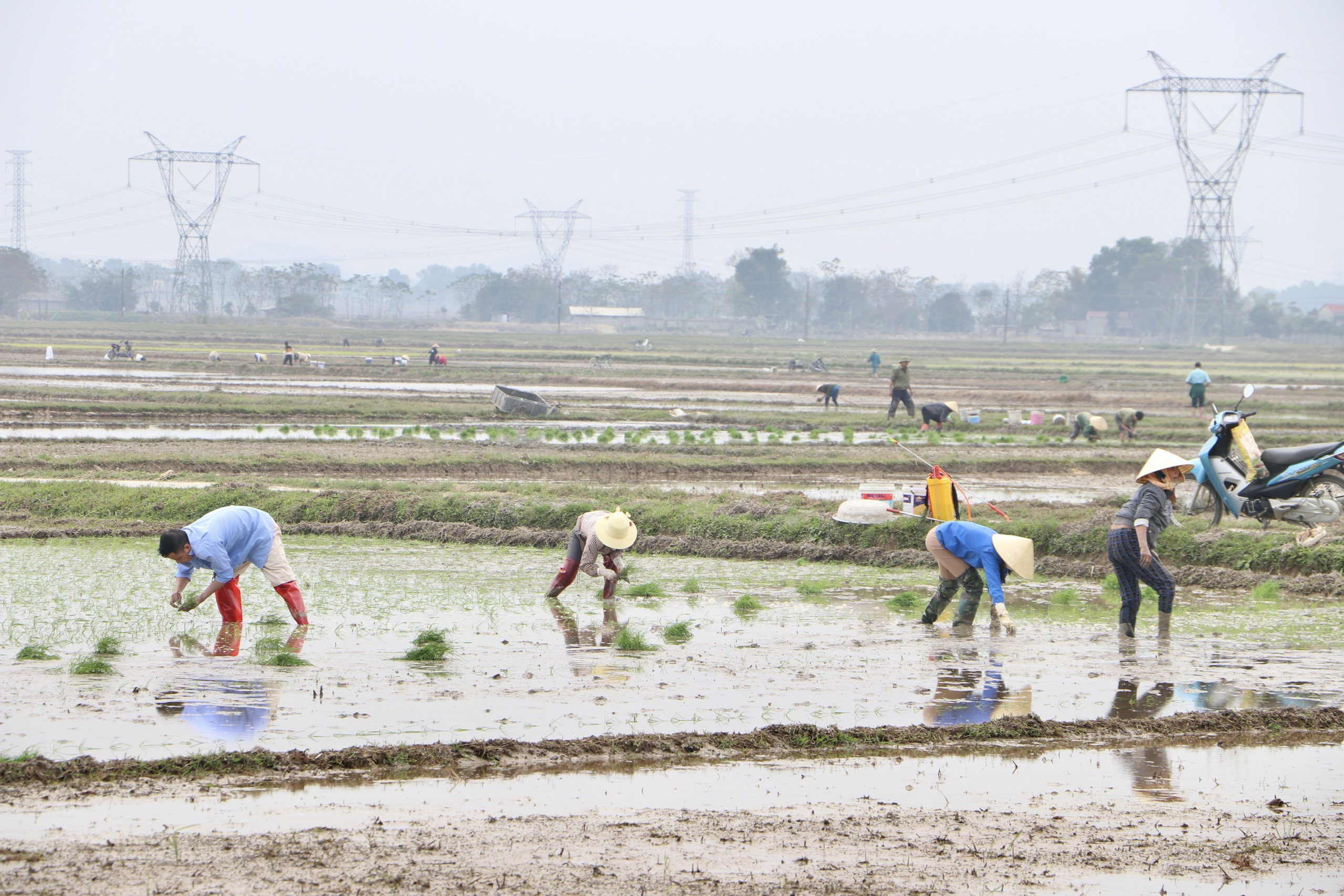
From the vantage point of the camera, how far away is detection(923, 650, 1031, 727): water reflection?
7.96 metres

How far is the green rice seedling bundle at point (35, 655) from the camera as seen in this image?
28.9 feet

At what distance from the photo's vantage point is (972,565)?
10.3 metres

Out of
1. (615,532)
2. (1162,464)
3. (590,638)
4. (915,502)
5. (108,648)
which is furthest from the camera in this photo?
(915,502)

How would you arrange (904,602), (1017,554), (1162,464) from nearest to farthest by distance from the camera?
(1162,464) → (1017,554) → (904,602)

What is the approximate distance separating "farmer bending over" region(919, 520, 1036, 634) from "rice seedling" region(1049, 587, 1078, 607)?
1.75m

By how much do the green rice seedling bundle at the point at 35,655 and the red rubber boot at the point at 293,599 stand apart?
1741 mm

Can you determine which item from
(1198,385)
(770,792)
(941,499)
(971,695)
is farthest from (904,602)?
(1198,385)

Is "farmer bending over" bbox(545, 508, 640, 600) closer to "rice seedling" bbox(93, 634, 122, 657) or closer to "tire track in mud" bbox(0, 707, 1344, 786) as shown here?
"tire track in mud" bbox(0, 707, 1344, 786)

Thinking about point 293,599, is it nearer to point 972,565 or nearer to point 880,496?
point 972,565

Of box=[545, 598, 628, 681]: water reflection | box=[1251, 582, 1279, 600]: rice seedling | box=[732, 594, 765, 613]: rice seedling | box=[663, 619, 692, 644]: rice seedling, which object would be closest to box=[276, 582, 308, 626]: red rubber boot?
box=[545, 598, 628, 681]: water reflection

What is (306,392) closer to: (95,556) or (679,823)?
(95,556)

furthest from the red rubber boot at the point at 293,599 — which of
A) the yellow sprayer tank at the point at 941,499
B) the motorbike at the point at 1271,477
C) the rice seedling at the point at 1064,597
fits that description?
the motorbike at the point at 1271,477

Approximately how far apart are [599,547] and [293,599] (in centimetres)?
276

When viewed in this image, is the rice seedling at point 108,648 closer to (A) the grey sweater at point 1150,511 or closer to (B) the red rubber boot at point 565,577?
(B) the red rubber boot at point 565,577
